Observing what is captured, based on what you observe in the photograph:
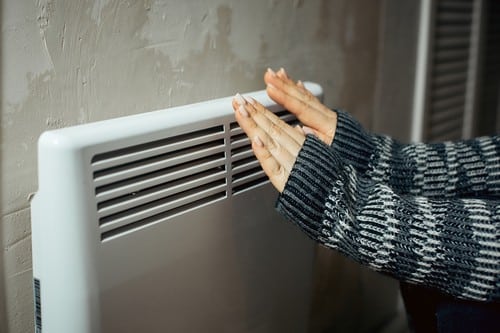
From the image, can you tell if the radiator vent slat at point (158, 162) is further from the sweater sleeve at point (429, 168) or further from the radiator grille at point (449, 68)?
the radiator grille at point (449, 68)

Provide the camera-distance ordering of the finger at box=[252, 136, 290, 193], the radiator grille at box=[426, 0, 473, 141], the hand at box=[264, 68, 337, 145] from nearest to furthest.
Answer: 1. the finger at box=[252, 136, 290, 193]
2. the hand at box=[264, 68, 337, 145]
3. the radiator grille at box=[426, 0, 473, 141]

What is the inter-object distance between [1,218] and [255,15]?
1.60ft

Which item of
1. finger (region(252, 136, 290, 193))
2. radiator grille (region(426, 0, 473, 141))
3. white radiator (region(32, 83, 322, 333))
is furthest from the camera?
radiator grille (region(426, 0, 473, 141))

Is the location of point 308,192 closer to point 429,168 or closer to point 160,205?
point 160,205

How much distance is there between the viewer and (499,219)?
635 millimetres

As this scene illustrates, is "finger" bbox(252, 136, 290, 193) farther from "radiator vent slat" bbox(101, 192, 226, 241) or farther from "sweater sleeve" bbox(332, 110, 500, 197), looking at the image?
"sweater sleeve" bbox(332, 110, 500, 197)

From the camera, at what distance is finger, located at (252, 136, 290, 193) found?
0.64m

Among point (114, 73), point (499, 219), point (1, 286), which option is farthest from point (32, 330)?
point (499, 219)

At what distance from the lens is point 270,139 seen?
0.65 meters

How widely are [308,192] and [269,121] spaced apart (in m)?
0.11

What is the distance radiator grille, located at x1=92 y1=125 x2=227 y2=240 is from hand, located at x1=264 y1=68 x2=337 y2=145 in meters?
0.13

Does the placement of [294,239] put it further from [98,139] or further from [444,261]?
[98,139]

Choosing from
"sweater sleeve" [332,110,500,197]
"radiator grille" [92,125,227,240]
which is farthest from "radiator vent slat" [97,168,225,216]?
"sweater sleeve" [332,110,500,197]

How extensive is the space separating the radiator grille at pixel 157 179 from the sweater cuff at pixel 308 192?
10 cm
